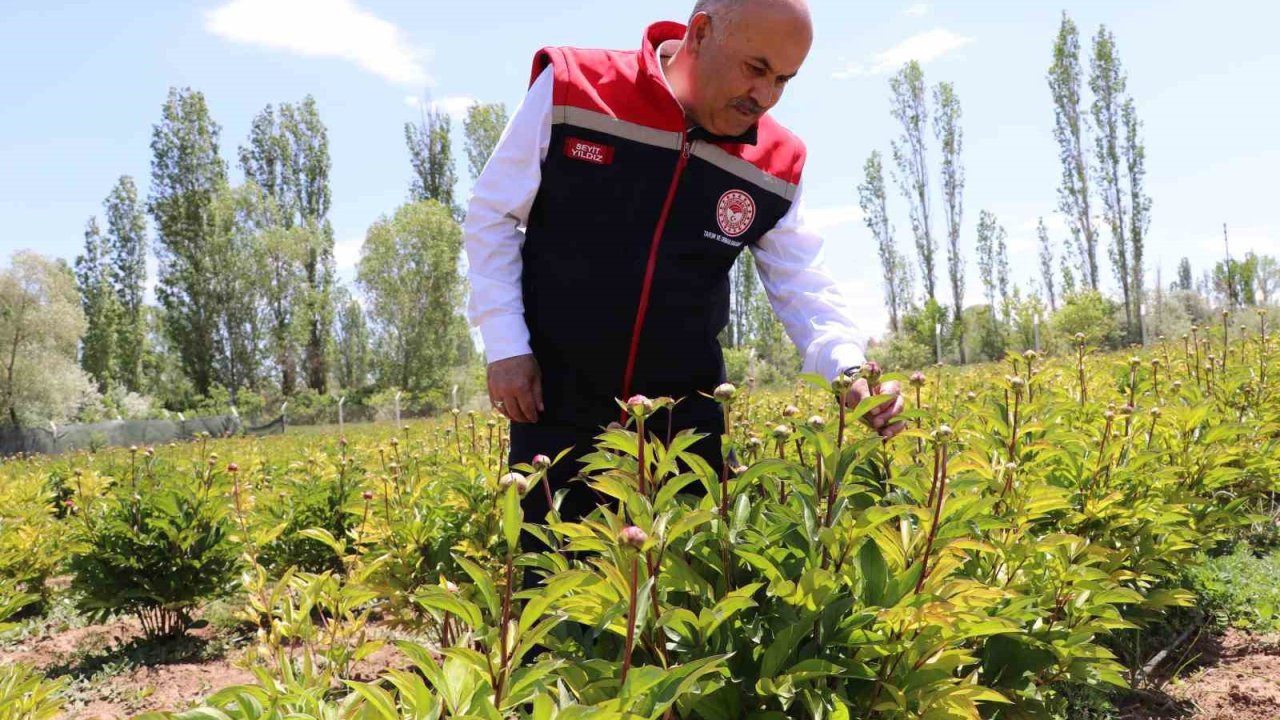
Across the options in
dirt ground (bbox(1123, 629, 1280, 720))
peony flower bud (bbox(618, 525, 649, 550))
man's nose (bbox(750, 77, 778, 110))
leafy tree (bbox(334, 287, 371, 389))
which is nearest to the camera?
peony flower bud (bbox(618, 525, 649, 550))

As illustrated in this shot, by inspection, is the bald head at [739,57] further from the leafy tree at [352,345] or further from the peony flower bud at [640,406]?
the leafy tree at [352,345]

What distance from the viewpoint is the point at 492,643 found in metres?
0.98

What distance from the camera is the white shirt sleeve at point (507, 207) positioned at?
2033mm

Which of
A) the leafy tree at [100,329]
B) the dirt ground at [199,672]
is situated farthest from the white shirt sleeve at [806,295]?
the leafy tree at [100,329]

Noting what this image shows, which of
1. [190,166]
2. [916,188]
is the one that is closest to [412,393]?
[190,166]

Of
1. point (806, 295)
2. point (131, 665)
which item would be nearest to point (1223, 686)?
point (806, 295)

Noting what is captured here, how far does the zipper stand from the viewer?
2.08 meters

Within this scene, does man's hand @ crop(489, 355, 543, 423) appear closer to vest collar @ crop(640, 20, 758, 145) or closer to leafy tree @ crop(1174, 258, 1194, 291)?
vest collar @ crop(640, 20, 758, 145)

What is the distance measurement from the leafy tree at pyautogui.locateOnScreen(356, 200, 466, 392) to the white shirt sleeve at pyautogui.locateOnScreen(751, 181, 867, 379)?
108ft

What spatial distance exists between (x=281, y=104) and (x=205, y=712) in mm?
40162

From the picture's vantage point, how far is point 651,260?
2080 millimetres

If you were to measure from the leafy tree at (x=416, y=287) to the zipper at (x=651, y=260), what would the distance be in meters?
33.2

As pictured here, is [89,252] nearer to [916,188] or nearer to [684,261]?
[916,188]

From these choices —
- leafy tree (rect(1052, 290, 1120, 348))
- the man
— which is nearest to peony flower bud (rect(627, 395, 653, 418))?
the man
